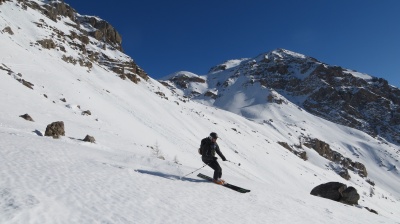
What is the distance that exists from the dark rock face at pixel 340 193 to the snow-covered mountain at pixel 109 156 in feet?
1.95

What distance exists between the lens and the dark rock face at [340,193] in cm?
1952

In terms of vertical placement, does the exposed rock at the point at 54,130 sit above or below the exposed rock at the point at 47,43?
below

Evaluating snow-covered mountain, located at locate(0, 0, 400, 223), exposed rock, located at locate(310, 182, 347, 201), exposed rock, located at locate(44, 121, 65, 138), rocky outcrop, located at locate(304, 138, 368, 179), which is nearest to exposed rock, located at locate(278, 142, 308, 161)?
snow-covered mountain, located at locate(0, 0, 400, 223)

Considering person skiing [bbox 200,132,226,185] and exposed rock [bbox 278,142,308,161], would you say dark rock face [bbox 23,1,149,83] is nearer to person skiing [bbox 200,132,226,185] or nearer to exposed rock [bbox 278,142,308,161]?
exposed rock [bbox 278,142,308,161]

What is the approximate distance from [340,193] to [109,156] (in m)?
13.2

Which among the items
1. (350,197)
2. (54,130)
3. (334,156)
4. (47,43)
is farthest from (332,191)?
(334,156)

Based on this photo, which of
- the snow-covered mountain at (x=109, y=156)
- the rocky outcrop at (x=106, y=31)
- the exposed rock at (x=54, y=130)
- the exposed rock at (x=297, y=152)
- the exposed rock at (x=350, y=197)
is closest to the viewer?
the snow-covered mountain at (x=109, y=156)

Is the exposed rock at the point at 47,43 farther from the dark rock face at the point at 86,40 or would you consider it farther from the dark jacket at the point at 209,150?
the dark jacket at the point at 209,150

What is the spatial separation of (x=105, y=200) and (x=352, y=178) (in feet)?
297

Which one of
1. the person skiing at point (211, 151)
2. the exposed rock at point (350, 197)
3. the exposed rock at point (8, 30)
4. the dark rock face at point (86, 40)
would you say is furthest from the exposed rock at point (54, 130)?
the dark rock face at point (86, 40)

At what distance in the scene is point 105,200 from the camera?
7.80 m

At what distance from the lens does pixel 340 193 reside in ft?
64.6

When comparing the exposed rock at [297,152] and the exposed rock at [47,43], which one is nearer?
the exposed rock at [47,43]

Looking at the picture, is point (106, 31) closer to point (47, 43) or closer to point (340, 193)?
point (47, 43)
